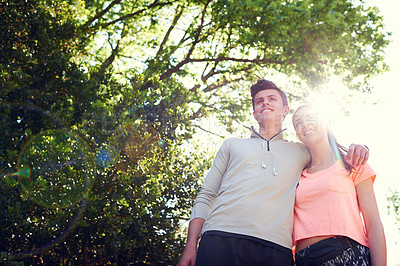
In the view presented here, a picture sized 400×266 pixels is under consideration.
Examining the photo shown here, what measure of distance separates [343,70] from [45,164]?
8649 mm

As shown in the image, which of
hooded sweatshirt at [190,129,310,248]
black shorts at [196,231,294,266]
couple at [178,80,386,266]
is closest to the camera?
couple at [178,80,386,266]

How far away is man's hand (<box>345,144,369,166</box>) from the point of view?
8.92ft

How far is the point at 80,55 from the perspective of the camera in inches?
291

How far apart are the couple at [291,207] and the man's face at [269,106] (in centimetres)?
27

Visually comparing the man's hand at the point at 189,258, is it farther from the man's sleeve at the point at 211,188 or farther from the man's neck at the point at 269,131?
the man's neck at the point at 269,131

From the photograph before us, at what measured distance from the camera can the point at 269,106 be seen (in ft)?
11.9

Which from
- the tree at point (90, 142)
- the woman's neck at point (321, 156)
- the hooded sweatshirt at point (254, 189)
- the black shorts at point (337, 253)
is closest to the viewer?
the black shorts at point (337, 253)

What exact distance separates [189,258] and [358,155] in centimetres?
161

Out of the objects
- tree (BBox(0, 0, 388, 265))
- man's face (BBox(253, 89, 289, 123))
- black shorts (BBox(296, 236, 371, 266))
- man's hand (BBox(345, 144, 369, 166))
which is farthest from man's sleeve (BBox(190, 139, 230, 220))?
tree (BBox(0, 0, 388, 265))

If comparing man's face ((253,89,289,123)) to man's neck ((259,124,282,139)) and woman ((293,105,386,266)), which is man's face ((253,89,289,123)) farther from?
woman ((293,105,386,266))

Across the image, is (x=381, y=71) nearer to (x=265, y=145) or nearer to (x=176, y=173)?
(x=176, y=173)

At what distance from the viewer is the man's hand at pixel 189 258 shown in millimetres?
2823

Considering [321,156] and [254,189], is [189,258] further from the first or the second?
[321,156]

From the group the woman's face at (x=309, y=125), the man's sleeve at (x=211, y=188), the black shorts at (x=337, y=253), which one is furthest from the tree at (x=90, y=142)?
the black shorts at (x=337, y=253)
